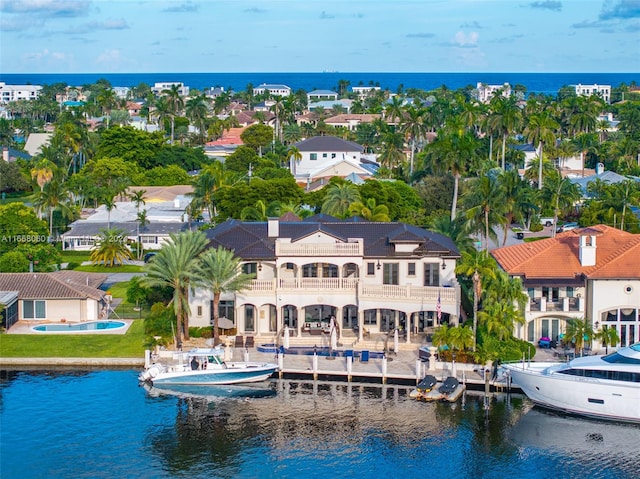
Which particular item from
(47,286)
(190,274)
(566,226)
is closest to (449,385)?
(190,274)

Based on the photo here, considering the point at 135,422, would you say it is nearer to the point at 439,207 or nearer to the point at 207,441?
the point at 207,441

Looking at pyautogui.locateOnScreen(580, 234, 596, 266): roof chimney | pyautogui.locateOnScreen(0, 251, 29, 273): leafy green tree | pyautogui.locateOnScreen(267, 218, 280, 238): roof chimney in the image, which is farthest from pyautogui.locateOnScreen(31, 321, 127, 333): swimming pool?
pyautogui.locateOnScreen(580, 234, 596, 266): roof chimney

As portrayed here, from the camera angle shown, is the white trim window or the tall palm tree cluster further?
the white trim window

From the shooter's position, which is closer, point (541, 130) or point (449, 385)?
point (449, 385)

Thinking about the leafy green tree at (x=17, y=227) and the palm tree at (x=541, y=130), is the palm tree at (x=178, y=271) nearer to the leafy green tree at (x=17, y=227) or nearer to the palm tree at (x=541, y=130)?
the leafy green tree at (x=17, y=227)

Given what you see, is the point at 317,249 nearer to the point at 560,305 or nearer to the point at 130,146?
the point at 560,305

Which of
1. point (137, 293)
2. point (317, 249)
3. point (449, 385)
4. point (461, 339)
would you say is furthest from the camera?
point (137, 293)

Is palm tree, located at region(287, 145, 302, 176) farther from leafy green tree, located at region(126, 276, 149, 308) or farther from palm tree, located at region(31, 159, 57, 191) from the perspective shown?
leafy green tree, located at region(126, 276, 149, 308)

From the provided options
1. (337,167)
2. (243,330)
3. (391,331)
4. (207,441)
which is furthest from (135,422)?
(337,167)
